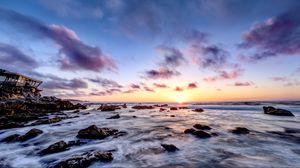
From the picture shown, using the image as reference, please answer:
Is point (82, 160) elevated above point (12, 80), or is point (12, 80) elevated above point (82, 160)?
point (12, 80)

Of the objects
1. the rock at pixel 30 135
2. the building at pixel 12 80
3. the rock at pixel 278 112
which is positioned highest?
the building at pixel 12 80

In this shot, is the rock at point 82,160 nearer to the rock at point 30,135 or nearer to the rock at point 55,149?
the rock at point 55,149

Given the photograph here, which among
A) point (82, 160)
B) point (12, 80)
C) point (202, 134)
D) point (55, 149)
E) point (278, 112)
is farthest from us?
point (12, 80)

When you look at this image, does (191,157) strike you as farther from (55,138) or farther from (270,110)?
(270,110)

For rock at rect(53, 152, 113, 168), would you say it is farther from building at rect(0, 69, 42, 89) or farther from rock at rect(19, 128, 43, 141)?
building at rect(0, 69, 42, 89)

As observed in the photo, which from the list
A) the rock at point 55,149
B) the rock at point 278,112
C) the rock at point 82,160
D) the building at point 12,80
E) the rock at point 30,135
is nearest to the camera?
the rock at point 82,160

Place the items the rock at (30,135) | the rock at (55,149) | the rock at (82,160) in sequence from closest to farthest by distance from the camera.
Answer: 1. the rock at (82,160)
2. the rock at (55,149)
3. the rock at (30,135)

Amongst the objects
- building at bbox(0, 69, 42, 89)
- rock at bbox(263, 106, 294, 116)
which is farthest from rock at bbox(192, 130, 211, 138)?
building at bbox(0, 69, 42, 89)

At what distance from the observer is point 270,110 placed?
29.3 m

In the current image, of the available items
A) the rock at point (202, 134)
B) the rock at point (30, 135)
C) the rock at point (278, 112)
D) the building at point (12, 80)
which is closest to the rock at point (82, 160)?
the rock at point (30, 135)

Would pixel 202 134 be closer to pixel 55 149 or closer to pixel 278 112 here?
pixel 55 149

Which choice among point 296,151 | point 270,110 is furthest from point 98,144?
point 270,110

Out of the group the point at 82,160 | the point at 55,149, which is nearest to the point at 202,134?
the point at 82,160

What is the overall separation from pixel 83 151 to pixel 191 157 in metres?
5.53
